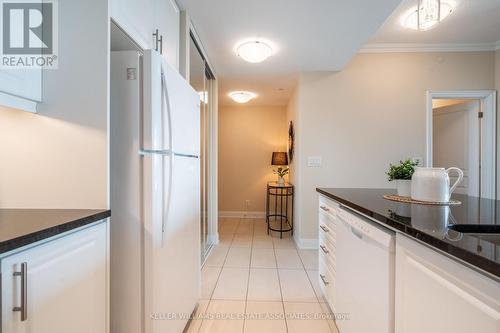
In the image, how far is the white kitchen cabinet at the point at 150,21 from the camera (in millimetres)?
1183

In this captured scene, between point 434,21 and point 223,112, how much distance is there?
3922 millimetres

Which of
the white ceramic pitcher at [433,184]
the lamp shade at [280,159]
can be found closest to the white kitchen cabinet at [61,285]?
the white ceramic pitcher at [433,184]

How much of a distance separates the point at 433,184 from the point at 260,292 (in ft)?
5.40

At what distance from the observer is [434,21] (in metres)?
2.06

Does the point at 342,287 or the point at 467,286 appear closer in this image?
the point at 467,286

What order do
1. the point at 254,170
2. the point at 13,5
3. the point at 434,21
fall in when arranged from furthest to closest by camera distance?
the point at 254,170 < the point at 434,21 < the point at 13,5

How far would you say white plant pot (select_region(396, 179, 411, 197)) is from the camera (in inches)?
57.2

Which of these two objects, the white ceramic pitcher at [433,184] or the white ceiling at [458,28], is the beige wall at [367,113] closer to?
the white ceiling at [458,28]

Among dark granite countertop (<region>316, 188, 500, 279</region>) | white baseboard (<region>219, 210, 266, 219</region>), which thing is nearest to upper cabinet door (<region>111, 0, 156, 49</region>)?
dark granite countertop (<region>316, 188, 500, 279</region>)

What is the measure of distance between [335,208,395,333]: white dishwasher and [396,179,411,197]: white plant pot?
38 cm

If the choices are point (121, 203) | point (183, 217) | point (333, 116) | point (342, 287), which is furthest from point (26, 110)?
point (333, 116)

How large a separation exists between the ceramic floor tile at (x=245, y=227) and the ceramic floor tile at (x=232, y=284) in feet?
5.07

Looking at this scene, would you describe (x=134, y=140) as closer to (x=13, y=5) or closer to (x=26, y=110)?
(x=26, y=110)

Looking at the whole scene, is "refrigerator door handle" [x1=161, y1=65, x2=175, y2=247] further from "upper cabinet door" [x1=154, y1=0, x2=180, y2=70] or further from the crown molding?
the crown molding
